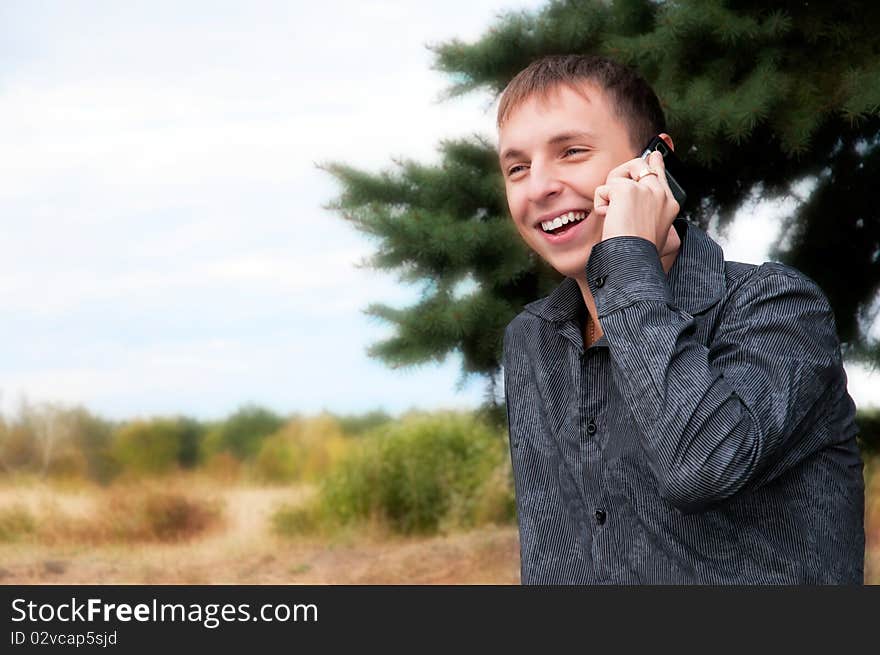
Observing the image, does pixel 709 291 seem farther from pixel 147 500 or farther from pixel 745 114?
pixel 147 500

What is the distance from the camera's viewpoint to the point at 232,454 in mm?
6773

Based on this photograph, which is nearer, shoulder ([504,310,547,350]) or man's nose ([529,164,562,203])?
man's nose ([529,164,562,203])

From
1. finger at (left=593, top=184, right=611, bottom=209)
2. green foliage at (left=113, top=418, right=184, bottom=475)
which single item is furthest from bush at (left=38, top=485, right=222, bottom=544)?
finger at (left=593, top=184, right=611, bottom=209)

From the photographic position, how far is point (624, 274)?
4.53ft

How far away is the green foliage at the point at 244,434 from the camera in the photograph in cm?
677

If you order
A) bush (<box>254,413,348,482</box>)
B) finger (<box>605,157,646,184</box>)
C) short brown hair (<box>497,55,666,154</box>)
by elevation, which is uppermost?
bush (<box>254,413,348,482</box>)

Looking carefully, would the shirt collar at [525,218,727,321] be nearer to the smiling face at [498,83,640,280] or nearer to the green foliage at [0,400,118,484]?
the smiling face at [498,83,640,280]

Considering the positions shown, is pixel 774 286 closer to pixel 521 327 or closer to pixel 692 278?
pixel 692 278

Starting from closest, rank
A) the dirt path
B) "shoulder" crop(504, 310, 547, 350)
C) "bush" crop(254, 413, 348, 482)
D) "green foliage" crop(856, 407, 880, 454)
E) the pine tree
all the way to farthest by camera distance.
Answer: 1. "shoulder" crop(504, 310, 547, 350)
2. the pine tree
3. "green foliage" crop(856, 407, 880, 454)
4. the dirt path
5. "bush" crop(254, 413, 348, 482)

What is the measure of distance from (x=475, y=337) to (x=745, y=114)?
4.71ft

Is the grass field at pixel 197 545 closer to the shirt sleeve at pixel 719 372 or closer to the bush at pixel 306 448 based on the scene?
the bush at pixel 306 448

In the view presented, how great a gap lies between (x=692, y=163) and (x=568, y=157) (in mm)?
→ 2610

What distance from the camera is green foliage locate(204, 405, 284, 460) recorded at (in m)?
6.77

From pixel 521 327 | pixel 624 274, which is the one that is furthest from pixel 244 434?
pixel 624 274
